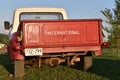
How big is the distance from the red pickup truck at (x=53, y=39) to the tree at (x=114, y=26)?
42.2 feet

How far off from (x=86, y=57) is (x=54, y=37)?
146 centimetres

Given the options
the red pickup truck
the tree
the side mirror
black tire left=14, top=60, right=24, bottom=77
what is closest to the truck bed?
the red pickup truck

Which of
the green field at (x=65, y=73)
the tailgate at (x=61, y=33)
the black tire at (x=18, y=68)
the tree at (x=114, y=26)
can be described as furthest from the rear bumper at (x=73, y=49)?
the tree at (x=114, y=26)

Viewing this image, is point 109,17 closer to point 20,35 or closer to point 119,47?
point 119,47

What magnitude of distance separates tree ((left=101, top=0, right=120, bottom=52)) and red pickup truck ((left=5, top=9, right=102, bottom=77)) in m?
12.9

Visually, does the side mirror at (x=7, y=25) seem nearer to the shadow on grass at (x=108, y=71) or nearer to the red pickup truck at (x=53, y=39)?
the red pickup truck at (x=53, y=39)

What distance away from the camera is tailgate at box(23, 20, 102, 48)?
11.7m

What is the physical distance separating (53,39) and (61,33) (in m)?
0.29

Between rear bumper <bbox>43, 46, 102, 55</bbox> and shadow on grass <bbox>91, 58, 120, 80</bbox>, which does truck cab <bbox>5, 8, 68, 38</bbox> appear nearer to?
shadow on grass <bbox>91, 58, 120, 80</bbox>

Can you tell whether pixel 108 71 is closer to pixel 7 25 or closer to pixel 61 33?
pixel 61 33

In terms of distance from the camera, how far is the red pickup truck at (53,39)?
11695mm

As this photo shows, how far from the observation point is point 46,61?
12.7 metres

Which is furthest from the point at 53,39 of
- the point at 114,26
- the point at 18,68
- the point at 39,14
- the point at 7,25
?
the point at 114,26

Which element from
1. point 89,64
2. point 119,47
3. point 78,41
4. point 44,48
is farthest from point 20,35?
point 119,47
